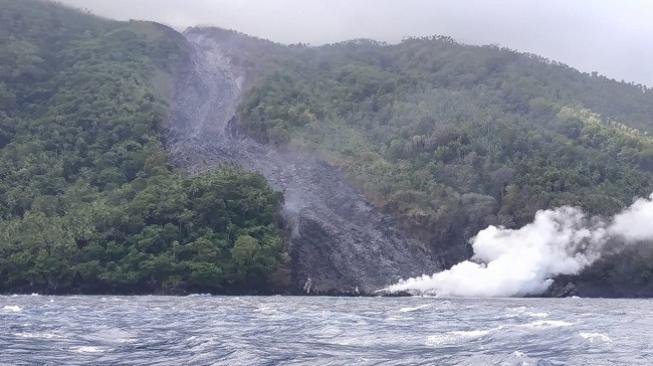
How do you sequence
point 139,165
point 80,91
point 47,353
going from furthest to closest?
point 80,91
point 139,165
point 47,353

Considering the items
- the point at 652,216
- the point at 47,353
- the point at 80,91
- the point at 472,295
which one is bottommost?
the point at 47,353

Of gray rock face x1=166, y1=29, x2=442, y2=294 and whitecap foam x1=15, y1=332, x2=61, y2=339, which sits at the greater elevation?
gray rock face x1=166, y1=29, x2=442, y2=294

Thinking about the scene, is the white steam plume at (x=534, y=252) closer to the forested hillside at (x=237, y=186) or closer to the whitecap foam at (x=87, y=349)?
the forested hillside at (x=237, y=186)

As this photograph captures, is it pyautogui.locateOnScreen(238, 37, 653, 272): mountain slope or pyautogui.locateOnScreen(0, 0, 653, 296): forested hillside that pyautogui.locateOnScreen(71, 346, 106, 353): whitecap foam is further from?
pyautogui.locateOnScreen(238, 37, 653, 272): mountain slope

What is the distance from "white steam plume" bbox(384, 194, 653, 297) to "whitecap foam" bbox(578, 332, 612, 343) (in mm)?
72274

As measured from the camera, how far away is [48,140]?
17525 centimetres

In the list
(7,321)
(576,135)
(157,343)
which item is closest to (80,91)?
(576,135)

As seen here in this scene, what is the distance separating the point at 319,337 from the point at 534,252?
273 feet

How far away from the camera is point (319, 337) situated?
50312 millimetres

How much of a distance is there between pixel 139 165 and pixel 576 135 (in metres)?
79.1

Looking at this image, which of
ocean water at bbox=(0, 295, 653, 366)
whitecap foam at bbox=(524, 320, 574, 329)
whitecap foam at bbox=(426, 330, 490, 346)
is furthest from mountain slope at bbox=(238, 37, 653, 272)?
whitecap foam at bbox=(426, 330, 490, 346)

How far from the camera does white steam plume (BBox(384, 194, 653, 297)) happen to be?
125 m

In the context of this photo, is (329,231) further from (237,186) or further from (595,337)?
(595,337)

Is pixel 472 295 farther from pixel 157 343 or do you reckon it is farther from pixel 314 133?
pixel 157 343
